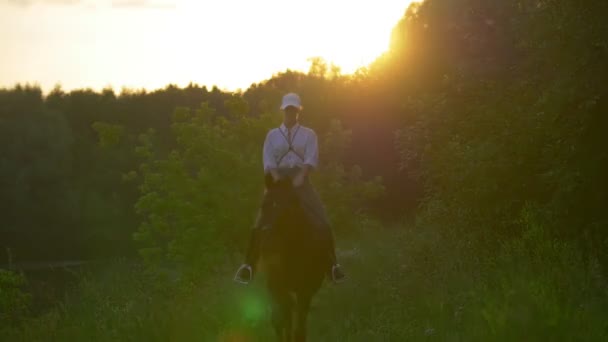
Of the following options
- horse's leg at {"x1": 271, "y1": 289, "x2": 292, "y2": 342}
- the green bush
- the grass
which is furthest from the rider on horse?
the green bush

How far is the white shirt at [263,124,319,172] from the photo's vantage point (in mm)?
9586

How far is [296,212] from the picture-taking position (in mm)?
9398

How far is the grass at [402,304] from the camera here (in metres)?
8.63

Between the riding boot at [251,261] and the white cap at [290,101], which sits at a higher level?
the white cap at [290,101]

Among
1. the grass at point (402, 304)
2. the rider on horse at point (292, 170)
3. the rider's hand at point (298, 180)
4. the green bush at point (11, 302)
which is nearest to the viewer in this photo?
the grass at point (402, 304)

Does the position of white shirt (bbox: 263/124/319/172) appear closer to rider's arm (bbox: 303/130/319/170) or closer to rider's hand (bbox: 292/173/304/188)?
rider's arm (bbox: 303/130/319/170)

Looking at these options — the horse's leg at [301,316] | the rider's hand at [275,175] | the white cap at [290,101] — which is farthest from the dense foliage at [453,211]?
the white cap at [290,101]

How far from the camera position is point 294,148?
9.60m

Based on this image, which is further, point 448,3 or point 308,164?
point 448,3

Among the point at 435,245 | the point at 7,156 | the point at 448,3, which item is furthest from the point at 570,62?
the point at 7,156

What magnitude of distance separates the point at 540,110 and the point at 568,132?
0.93 m

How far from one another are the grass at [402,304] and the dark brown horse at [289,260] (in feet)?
3.01

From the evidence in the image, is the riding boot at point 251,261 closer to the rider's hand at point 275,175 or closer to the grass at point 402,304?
the rider's hand at point 275,175

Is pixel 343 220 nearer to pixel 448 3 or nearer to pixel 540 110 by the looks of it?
pixel 448 3
